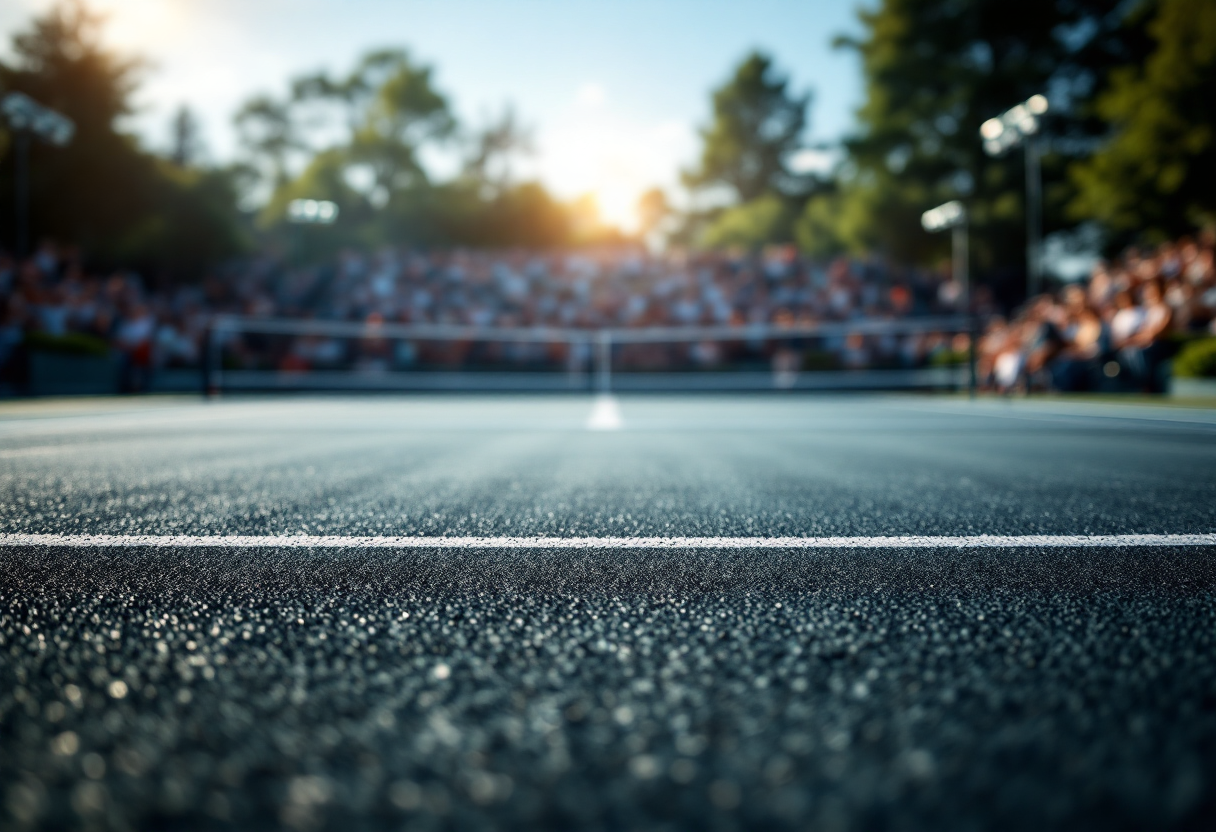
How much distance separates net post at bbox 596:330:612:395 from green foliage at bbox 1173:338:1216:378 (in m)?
10.3

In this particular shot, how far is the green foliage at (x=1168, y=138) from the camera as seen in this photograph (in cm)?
1650

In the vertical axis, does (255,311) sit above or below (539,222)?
below

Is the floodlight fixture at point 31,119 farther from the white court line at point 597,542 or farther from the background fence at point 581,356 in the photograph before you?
the white court line at point 597,542

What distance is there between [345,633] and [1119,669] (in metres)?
0.91

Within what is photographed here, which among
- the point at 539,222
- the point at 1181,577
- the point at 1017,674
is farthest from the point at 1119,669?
the point at 539,222

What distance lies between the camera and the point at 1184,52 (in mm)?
16938

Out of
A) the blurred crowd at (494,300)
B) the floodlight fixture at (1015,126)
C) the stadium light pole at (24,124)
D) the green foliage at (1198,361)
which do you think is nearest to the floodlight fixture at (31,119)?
the stadium light pole at (24,124)

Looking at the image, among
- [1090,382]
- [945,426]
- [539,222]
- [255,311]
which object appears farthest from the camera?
[539,222]

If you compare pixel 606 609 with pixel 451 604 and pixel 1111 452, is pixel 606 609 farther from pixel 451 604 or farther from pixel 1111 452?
pixel 1111 452

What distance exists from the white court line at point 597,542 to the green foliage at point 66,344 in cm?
1261

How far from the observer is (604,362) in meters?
17.8

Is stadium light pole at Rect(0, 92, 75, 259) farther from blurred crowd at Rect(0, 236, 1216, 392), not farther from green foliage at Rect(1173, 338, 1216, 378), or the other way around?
green foliage at Rect(1173, 338, 1216, 378)

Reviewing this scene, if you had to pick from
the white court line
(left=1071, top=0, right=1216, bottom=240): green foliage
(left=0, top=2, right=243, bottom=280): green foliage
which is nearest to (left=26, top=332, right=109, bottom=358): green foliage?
(left=0, top=2, right=243, bottom=280): green foliage

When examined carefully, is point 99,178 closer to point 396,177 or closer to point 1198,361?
point 396,177
